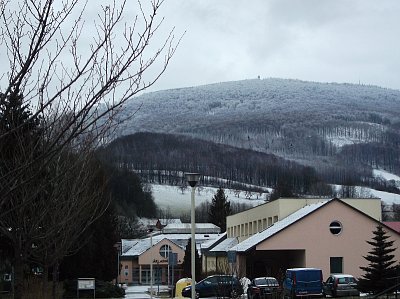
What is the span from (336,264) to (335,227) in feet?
8.90

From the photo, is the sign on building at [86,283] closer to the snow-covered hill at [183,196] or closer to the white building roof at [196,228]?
the white building roof at [196,228]

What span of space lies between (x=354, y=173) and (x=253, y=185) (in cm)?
2892

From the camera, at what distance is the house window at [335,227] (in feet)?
177

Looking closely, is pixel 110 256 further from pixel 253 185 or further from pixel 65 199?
pixel 253 185

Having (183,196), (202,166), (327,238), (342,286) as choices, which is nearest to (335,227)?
(327,238)

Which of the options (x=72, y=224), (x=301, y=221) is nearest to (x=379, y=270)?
(x=301, y=221)

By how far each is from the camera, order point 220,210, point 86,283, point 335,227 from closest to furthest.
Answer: point 86,283 < point 335,227 < point 220,210

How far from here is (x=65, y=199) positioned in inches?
805

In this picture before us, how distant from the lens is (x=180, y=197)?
18100 cm

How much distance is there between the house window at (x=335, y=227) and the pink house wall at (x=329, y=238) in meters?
0.22

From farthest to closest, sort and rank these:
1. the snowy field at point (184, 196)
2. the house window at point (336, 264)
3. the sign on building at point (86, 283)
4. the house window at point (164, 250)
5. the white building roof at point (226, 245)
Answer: the snowy field at point (184, 196)
the house window at point (164, 250)
the white building roof at point (226, 245)
the house window at point (336, 264)
the sign on building at point (86, 283)

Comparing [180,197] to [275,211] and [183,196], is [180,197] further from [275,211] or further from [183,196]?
[275,211]

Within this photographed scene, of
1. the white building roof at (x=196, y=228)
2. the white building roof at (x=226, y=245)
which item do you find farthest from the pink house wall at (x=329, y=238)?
the white building roof at (x=196, y=228)

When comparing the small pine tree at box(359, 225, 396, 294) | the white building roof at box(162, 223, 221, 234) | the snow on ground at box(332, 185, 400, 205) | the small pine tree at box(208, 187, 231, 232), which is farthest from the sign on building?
the snow on ground at box(332, 185, 400, 205)
